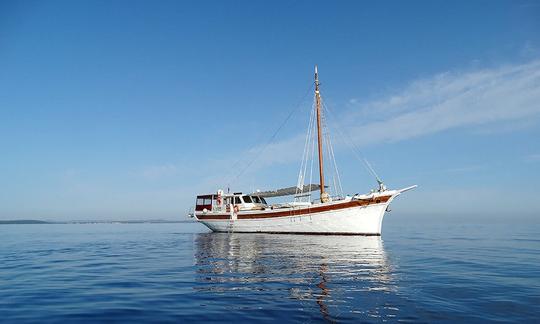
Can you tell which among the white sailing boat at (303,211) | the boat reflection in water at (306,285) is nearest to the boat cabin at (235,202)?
the white sailing boat at (303,211)

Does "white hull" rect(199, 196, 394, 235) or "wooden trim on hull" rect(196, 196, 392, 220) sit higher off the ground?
"wooden trim on hull" rect(196, 196, 392, 220)

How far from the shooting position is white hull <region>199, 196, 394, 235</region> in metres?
33.7

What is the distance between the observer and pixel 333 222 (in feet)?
115

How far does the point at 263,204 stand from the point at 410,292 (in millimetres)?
35640

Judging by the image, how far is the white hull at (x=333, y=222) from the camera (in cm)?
3366

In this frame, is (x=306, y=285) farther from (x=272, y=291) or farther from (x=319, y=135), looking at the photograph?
(x=319, y=135)

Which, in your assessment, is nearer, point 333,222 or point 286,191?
point 333,222

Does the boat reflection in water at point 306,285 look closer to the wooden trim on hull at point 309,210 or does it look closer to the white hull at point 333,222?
the wooden trim on hull at point 309,210

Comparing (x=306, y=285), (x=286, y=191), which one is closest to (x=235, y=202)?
(x=286, y=191)

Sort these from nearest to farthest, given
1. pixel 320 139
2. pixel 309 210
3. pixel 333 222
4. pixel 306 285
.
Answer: pixel 306 285
pixel 333 222
pixel 309 210
pixel 320 139

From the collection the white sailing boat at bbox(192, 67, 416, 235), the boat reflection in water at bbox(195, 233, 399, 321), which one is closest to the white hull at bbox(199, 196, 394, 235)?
the white sailing boat at bbox(192, 67, 416, 235)

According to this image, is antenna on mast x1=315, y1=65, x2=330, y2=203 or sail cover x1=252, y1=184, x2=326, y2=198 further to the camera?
sail cover x1=252, y1=184, x2=326, y2=198

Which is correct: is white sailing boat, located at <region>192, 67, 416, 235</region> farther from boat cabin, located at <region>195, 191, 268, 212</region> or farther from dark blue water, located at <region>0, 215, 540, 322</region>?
dark blue water, located at <region>0, 215, 540, 322</region>

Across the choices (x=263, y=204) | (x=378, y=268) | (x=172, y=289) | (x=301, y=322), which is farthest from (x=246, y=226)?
(x=301, y=322)
